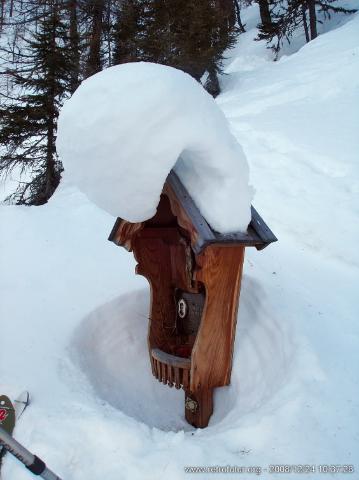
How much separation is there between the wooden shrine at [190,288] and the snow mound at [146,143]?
0.14 metres

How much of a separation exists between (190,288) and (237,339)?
0.50m

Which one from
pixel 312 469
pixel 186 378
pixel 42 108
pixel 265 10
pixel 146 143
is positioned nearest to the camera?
pixel 312 469

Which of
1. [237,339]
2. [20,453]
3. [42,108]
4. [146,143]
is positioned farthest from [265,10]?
[20,453]

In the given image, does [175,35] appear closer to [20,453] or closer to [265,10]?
[265,10]

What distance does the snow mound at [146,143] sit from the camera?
1978 millimetres

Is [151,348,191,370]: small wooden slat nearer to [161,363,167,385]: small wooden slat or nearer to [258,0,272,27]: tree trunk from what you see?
[161,363,167,385]: small wooden slat

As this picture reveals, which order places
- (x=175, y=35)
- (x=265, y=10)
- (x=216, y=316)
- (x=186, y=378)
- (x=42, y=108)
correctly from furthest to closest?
1. (x=265, y=10)
2. (x=175, y=35)
3. (x=42, y=108)
4. (x=186, y=378)
5. (x=216, y=316)

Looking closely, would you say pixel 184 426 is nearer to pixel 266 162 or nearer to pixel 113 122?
pixel 113 122

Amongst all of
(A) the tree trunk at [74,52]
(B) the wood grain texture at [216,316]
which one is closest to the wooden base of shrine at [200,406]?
(B) the wood grain texture at [216,316]

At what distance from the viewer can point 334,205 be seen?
4.15 metres

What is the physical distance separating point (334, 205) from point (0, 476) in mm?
3679

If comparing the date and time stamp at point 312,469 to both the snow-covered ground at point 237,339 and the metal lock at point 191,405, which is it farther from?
the metal lock at point 191,405

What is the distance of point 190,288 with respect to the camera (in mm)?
2926

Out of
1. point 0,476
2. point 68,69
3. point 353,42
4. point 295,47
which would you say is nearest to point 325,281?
point 0,476
